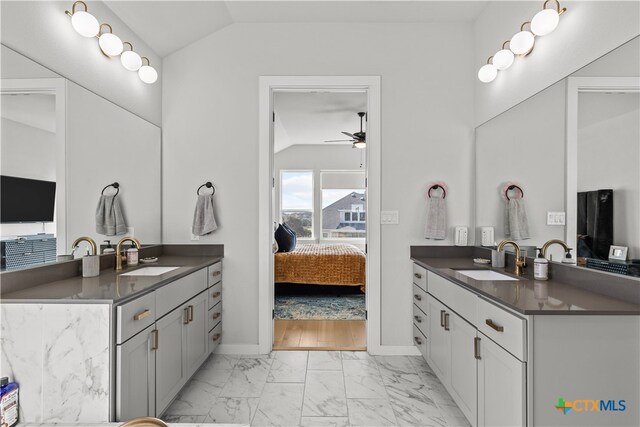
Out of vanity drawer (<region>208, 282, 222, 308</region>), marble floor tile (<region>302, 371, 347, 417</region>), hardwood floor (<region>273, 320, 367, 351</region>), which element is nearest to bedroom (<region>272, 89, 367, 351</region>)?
hardwood floor (<region>273, 320, 367, 351</region>)

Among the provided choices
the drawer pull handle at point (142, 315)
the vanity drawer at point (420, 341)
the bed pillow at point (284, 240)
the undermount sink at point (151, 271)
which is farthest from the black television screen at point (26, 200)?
the bed pillow at point (284, 240)

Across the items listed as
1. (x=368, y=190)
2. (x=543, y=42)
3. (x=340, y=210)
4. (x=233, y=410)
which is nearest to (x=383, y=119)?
(x=368, y=190)

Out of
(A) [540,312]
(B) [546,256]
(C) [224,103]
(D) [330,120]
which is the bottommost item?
(A) [540,312]

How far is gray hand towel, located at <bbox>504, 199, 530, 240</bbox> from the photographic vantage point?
7.18 ft

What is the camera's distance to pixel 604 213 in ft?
4.95

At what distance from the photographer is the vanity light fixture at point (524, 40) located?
72.6 inches

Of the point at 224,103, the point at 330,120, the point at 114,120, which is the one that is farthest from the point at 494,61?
the point at 330,120

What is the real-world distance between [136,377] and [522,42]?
289 cm

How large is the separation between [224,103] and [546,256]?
2657 millimetres

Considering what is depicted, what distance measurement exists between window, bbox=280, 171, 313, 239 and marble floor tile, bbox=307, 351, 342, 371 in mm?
4521

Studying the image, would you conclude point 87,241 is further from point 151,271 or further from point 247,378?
point 247,378

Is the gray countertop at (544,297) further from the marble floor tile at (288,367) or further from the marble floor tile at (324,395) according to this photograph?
the marble floor tile at (288,367)

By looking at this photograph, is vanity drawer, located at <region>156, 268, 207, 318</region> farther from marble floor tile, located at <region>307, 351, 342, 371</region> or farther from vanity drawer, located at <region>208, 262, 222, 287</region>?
marble floor tile, located at <region>307, 351, 342, 371</region>

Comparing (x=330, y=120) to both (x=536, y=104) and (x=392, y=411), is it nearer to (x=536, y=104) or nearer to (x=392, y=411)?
(x=536, y=104)
